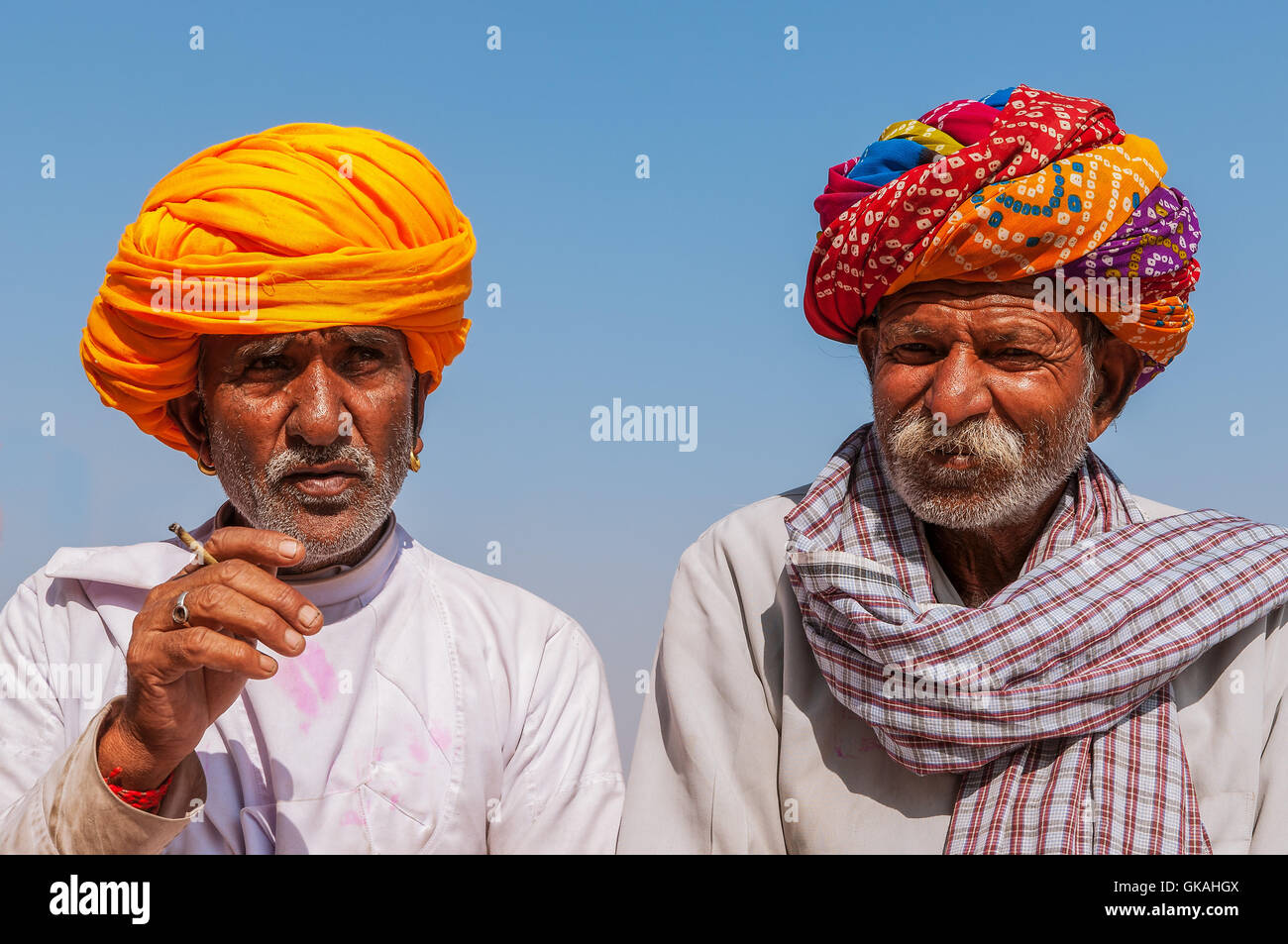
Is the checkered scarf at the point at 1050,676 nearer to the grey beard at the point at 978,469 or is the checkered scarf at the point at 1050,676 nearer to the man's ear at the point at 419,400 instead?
the grey beard at the point at 978,469

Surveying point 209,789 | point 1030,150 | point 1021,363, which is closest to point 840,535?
point 1021,363

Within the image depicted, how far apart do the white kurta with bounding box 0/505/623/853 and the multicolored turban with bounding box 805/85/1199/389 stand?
1362mm

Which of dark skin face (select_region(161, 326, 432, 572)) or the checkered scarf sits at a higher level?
dark skin face (select_region(161, 326, 432, 572))

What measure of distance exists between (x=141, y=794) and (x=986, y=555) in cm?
217

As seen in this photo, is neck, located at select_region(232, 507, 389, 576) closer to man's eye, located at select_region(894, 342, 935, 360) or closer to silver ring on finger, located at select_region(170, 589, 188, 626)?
silver ring on finger, located at select_region(170, 589, 188, 626)

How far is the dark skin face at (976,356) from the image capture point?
3174 mm

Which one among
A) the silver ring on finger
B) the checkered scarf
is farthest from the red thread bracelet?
the checkered scarf

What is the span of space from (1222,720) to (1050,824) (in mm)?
521

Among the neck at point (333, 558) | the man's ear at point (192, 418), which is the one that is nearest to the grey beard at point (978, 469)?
the neck at point (333, 558)

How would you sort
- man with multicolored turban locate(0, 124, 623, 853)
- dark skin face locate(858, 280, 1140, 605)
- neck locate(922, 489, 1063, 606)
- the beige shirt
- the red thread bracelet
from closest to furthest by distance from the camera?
the red thread bracelet < the beige shirt < dark skin face locate(858, 280, 1140, 605) < man with multicolored turban locate(0, 124, 623, 853) < neck locate(922, 489, 1063, 606)

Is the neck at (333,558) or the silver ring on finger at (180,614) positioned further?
the neck at (333,558)

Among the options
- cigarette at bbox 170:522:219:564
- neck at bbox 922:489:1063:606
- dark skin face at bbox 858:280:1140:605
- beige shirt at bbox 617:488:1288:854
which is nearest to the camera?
cigarette at bbox 170:522:219:564

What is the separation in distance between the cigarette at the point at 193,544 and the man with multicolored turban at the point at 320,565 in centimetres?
38

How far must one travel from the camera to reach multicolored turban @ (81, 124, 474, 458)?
3.34 meters
